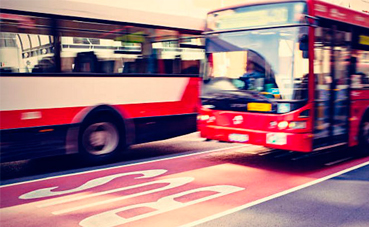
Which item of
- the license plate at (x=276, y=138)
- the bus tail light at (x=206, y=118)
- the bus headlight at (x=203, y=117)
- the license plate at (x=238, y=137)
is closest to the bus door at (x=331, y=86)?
the license plate at (x=276, y=138)

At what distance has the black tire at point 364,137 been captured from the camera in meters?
9.09

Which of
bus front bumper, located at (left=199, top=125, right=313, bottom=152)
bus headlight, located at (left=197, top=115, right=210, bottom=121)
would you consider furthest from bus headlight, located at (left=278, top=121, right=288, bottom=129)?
bus headlight, located at (left=197, top=115, right=210, bottom=121)

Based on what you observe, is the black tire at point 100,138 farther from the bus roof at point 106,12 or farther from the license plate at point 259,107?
the license plate at point 259,107

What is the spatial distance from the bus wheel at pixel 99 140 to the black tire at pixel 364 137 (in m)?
4.85

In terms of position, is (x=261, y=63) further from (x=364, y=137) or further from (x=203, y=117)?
(x=364, y=137)

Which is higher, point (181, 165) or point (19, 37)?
point (19, 37)

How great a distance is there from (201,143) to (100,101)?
3.53 m

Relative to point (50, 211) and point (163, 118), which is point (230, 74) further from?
point (50, 211)

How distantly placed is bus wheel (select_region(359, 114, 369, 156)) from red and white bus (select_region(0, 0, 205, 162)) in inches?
139

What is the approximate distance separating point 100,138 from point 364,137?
5.31m

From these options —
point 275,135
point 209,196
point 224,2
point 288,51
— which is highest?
point 224,2

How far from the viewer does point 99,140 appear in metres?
8.60

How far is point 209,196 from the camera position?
623 centimetres

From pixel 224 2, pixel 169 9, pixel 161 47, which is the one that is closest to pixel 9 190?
pixel 161 47
